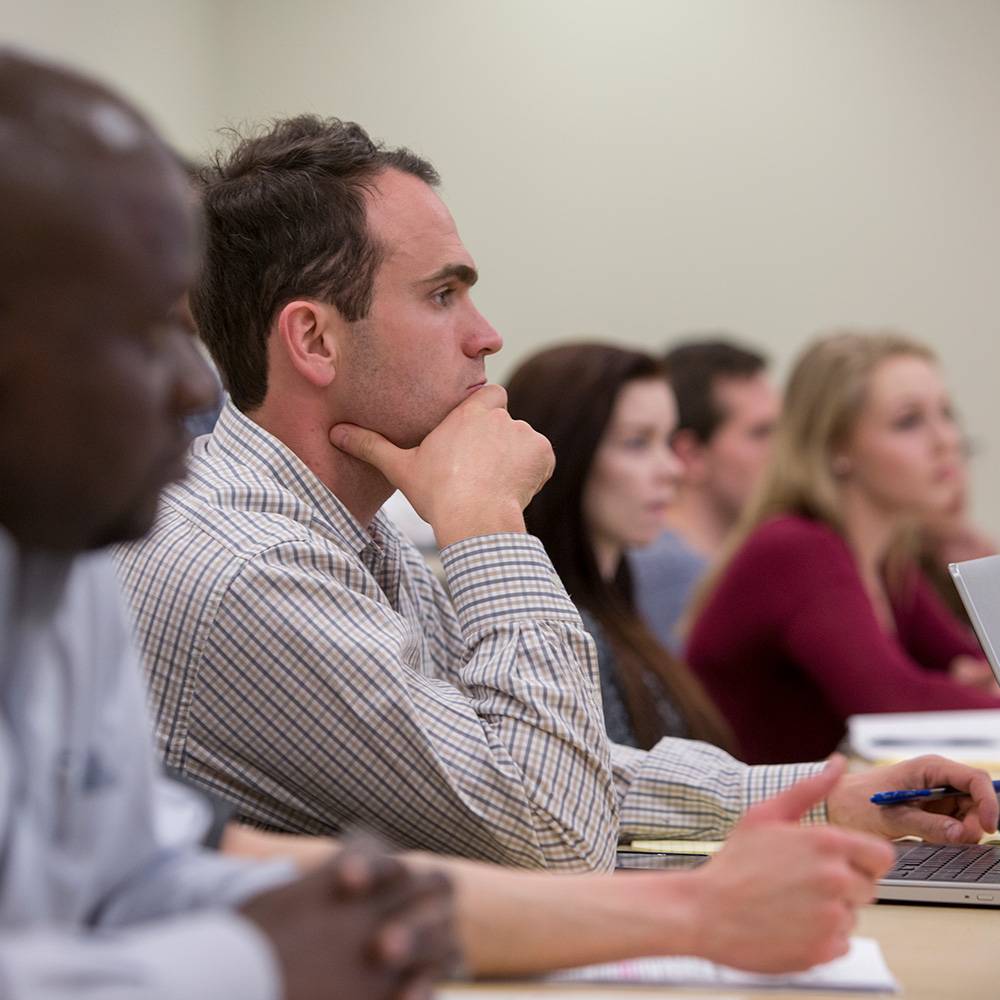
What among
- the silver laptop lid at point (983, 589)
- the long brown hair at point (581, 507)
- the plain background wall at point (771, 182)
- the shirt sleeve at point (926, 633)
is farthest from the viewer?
the plain background wall at point (771, 182)

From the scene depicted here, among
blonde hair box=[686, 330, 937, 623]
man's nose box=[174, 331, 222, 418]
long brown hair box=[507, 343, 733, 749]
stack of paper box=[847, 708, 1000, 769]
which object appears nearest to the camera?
man's nose box=[174, 331, 222, 418]

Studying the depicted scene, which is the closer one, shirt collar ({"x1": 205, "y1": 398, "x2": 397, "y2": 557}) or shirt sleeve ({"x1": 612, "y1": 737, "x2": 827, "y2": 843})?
shirt collar ({"x1": 205, "y1": 398, "x2": 397, "y2": 557})

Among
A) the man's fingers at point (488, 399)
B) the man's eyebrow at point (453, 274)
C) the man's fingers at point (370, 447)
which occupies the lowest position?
the man's fingers at point (370, 447)

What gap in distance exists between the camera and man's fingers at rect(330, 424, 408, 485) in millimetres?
1352

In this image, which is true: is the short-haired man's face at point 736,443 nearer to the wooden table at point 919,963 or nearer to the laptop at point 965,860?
the laptop at point 965,860

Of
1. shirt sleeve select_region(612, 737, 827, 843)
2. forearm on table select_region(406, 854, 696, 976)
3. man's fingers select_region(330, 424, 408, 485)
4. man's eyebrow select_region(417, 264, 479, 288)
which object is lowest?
shirt sleeve select_region(612, 737, 827, 843)

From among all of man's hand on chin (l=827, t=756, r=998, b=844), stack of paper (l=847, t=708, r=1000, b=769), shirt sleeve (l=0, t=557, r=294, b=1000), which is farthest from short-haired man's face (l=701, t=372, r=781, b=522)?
shirt sleeve (l=0, t=557, r=294, b=1000)

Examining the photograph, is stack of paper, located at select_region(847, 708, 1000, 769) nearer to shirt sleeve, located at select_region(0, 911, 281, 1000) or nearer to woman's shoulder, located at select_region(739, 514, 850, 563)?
woman's shoulder, located at select_region(739, 514, 850, 563)

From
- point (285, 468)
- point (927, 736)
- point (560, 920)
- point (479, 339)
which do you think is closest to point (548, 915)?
point (560, 920)

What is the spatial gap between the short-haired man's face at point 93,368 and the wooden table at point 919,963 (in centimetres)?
33

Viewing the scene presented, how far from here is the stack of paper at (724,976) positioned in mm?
822

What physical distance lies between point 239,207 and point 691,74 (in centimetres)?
320

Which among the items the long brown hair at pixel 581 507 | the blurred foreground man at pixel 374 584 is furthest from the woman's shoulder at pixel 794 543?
the blurred foreground man at pixel 374 584

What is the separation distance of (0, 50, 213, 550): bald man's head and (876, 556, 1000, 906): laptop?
0.78 meters
